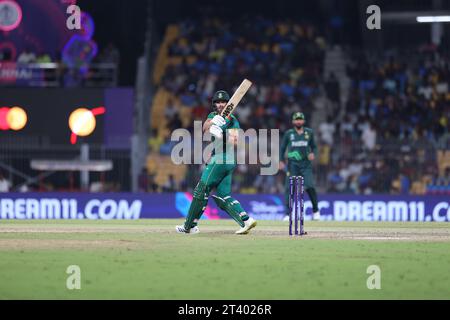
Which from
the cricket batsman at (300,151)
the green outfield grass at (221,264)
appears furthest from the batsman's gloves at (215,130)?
the cricket batsman at (300,151)

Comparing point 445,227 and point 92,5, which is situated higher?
point 92,5

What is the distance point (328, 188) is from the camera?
1014 inches

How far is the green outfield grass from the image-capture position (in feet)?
31.9

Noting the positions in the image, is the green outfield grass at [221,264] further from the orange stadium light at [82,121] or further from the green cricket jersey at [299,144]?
the orange stadium light at [82,121]

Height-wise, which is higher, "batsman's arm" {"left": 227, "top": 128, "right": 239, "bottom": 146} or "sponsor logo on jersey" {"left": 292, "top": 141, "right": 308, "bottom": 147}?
"batsman's arm" {"left": 227, "top": 128, "right": 239, "bottom": 146}

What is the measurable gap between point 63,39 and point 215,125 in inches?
605

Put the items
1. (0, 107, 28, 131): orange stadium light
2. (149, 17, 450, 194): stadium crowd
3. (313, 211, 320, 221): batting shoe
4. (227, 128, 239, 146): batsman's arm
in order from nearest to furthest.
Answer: (227, 128, 239, 146): batsman's arm < (313, 211, 320, 221): batting shoe < (149, 17, 450, 194): stadium crowd < (0, 107, 28, 131): orange stadium light

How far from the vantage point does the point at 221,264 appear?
38.6ft

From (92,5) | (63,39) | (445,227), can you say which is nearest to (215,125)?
(445,227)

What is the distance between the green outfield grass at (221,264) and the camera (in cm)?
971

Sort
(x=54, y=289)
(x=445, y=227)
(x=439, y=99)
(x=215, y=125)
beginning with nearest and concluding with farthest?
1. (x=54, y=289)
2. (x=215, y=125)
3. (x=445, y=227)
4. (x=439, y=99)

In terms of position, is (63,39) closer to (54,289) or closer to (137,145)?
(137,145)

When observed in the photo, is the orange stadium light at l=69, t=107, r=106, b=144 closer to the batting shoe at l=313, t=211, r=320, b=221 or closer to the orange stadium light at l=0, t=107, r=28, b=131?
the orange stadium light at l=0, t=107, r=28, b=131

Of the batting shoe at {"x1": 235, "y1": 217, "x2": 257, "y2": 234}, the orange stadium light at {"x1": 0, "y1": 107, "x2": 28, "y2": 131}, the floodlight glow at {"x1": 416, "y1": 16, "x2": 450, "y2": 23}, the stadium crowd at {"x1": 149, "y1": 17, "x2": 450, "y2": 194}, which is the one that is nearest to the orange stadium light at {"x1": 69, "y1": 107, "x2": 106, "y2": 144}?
the orange stadium light at {"x1": 0, "y1": 107, "x2": 28, "y2": 131}
